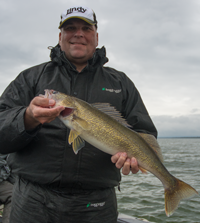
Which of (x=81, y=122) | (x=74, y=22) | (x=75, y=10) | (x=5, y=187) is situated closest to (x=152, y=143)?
(x=81, y=122)

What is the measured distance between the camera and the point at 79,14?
128 inches

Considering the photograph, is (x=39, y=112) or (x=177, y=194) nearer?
(x=39, y=112)

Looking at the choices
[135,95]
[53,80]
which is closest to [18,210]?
[53,80]

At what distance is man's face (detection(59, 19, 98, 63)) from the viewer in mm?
3309

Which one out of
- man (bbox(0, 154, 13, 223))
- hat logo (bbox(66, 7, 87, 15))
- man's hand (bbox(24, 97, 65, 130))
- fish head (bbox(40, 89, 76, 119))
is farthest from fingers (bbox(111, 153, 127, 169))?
man (bbox(0, 154, 13, 223))

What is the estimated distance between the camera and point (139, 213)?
7.99 meters

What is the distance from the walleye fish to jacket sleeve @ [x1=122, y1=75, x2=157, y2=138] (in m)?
0.20

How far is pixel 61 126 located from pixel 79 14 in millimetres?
1788

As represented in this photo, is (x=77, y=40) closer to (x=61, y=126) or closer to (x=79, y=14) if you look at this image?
(x=79, y=14)

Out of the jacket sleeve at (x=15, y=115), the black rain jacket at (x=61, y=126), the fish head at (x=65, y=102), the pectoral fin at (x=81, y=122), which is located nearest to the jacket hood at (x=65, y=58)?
the black rain jacket at (x=61, y=126)

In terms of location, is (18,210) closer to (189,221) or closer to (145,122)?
(145,122)

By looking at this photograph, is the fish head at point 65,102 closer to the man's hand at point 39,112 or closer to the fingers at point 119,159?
the man's hand at point 39,112

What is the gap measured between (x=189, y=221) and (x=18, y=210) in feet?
23.2

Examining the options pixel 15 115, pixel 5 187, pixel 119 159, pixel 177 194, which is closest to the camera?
pixel 15 115
